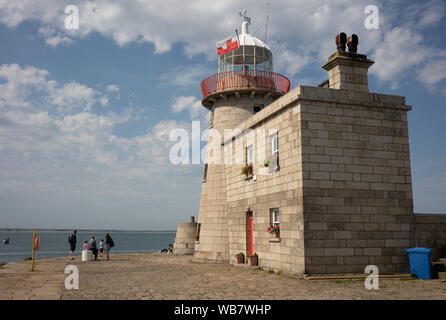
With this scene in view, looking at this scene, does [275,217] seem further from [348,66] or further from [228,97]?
[228,97]

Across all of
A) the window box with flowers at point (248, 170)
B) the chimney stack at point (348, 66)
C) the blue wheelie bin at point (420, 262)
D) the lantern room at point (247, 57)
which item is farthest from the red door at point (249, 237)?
the lantern room at point (247, 57)

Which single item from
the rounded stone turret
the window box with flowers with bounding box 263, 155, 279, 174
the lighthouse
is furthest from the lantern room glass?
the rounded stone turret

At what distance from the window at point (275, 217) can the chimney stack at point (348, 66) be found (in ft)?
17.5

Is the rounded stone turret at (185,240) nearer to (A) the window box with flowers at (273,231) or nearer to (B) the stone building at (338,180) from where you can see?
(B) the stone building at (338,180)

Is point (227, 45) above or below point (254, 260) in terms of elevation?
above

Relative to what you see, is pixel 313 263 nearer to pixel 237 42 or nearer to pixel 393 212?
pixel 393 212

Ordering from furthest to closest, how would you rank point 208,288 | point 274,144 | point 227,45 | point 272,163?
1. point 227,45
2. point 274,144
3. point 272,163
4. point 208,288

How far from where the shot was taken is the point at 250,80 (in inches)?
831

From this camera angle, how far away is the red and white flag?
811 inches

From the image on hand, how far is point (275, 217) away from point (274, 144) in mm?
2941

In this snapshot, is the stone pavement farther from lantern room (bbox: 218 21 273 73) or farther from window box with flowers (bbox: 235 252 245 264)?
lantern room (bbox: 218 21 273 73)

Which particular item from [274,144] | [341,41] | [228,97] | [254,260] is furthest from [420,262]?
[228,97]

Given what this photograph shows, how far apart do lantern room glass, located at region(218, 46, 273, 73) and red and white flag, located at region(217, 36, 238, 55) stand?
52 centimetres
